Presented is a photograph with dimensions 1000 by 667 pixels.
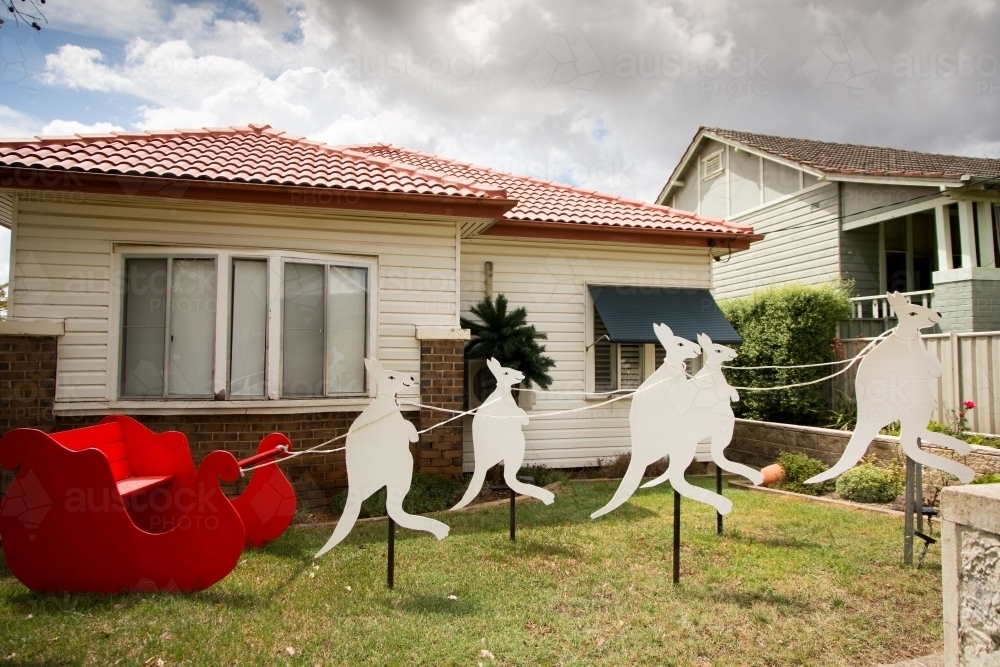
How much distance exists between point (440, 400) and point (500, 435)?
232 cm

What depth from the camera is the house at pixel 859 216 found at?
11570 millimetres

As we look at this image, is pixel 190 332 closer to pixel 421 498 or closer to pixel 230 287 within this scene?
pixel 230 287

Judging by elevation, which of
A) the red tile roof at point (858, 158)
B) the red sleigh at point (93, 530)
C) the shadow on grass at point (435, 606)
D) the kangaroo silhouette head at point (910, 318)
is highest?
the red tile roof at point (858, 158)

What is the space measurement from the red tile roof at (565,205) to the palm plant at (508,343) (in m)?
1.51

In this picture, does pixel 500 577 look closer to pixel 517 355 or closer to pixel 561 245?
pixel 517 355

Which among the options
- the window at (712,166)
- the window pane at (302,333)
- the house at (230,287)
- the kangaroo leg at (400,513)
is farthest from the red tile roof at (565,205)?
the window at (712,166)

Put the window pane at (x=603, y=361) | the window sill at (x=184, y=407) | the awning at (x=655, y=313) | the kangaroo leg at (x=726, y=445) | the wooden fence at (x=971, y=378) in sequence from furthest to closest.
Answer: the window pane at (x=603, y=361), the awning at (x=655, y=313), the wooden fence at (x=971, y=378), the window sill at (x=184, y=407), the kangaroo leg at (x=726, y=445)

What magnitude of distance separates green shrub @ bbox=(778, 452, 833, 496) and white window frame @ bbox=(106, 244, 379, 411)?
5956 millimetres

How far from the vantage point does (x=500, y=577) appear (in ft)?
15.9

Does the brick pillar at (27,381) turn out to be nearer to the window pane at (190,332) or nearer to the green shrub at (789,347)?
the window pane at (190,332)

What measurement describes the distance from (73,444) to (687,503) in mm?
6268

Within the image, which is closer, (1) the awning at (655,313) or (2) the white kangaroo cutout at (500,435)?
(2) the white kangaroo cutout at (500,435)

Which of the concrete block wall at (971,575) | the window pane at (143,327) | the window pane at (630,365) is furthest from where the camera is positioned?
A: the window pane at (630,365)

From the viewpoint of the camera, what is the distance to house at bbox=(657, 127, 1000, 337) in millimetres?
11570
